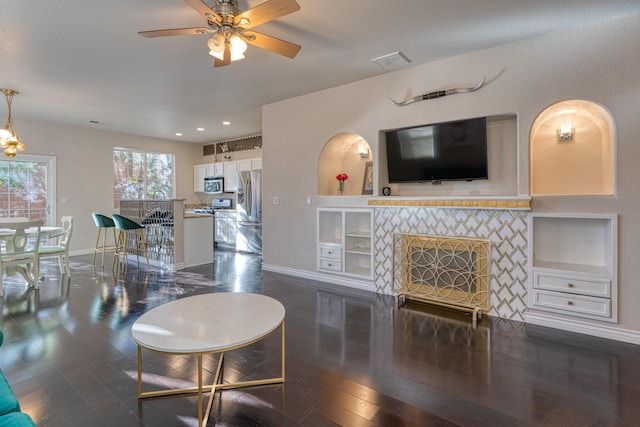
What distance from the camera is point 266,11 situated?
2105mm

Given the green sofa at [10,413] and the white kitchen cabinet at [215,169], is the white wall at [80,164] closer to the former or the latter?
the white kitchen cabinet at [215,169]

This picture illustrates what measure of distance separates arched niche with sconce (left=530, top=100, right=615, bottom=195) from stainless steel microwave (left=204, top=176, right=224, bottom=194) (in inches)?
259

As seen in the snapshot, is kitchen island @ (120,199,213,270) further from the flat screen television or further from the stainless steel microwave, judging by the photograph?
the flat screen television

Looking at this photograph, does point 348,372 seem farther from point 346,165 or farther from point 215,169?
point 215,169

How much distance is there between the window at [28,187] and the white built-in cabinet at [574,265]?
8257 millimetres

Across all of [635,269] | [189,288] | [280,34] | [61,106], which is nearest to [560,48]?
[635,269]

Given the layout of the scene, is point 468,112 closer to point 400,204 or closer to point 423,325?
point 400,204

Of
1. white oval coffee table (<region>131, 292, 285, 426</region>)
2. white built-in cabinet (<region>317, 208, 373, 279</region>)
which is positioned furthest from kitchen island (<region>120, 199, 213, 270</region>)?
white oval coffee table (<region>131, 292, 285, 426</region>)

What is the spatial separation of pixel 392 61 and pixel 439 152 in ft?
3.75

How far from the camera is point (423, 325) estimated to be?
119 inches

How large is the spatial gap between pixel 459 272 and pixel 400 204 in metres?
1.00

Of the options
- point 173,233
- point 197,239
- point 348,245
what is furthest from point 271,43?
point 197,239

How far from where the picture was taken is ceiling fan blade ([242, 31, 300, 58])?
2371 millimetres

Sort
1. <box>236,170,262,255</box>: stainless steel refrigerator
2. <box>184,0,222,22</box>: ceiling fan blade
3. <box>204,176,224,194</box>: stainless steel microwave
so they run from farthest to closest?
1. <box>204,176,224,194</box>: stainless steel microwave
2. <box>236,170,262,255</box>: stainless steel refrigerator
3. <box>184,0,222,22</box>: ceiling fan blade
